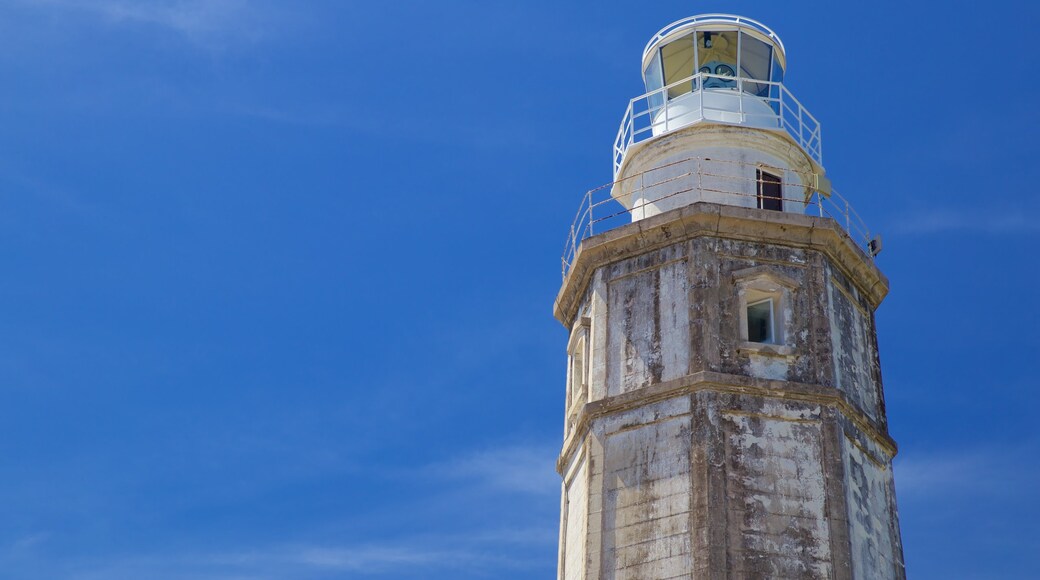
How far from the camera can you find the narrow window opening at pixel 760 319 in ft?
86.2

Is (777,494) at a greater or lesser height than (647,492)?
lesser

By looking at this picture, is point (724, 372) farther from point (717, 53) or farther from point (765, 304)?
point (717, 53)

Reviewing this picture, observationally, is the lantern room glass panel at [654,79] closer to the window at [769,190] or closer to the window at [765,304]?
the window at [769,190]

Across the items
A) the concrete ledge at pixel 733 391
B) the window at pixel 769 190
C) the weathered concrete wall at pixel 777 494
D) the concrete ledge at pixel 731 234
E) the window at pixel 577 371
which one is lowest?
the weathered concrete wall at pixel 777 494

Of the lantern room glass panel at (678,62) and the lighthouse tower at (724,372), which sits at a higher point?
the lantern room glass panel at (678,62)

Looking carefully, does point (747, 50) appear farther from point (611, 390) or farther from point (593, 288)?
point (611, 390)

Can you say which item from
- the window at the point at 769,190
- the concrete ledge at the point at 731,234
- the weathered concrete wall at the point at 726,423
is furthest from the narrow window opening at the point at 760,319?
the window at the point at 769,190

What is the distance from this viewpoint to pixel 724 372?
25031 mm

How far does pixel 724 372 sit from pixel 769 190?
5.77 metres

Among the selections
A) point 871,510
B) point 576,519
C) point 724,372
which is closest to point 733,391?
point 724,372

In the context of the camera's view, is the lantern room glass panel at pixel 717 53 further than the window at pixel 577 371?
Yes

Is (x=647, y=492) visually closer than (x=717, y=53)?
Yes

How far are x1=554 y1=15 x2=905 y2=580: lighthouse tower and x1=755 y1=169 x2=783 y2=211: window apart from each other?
0.04m

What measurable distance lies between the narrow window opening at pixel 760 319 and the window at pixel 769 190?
124 inches
